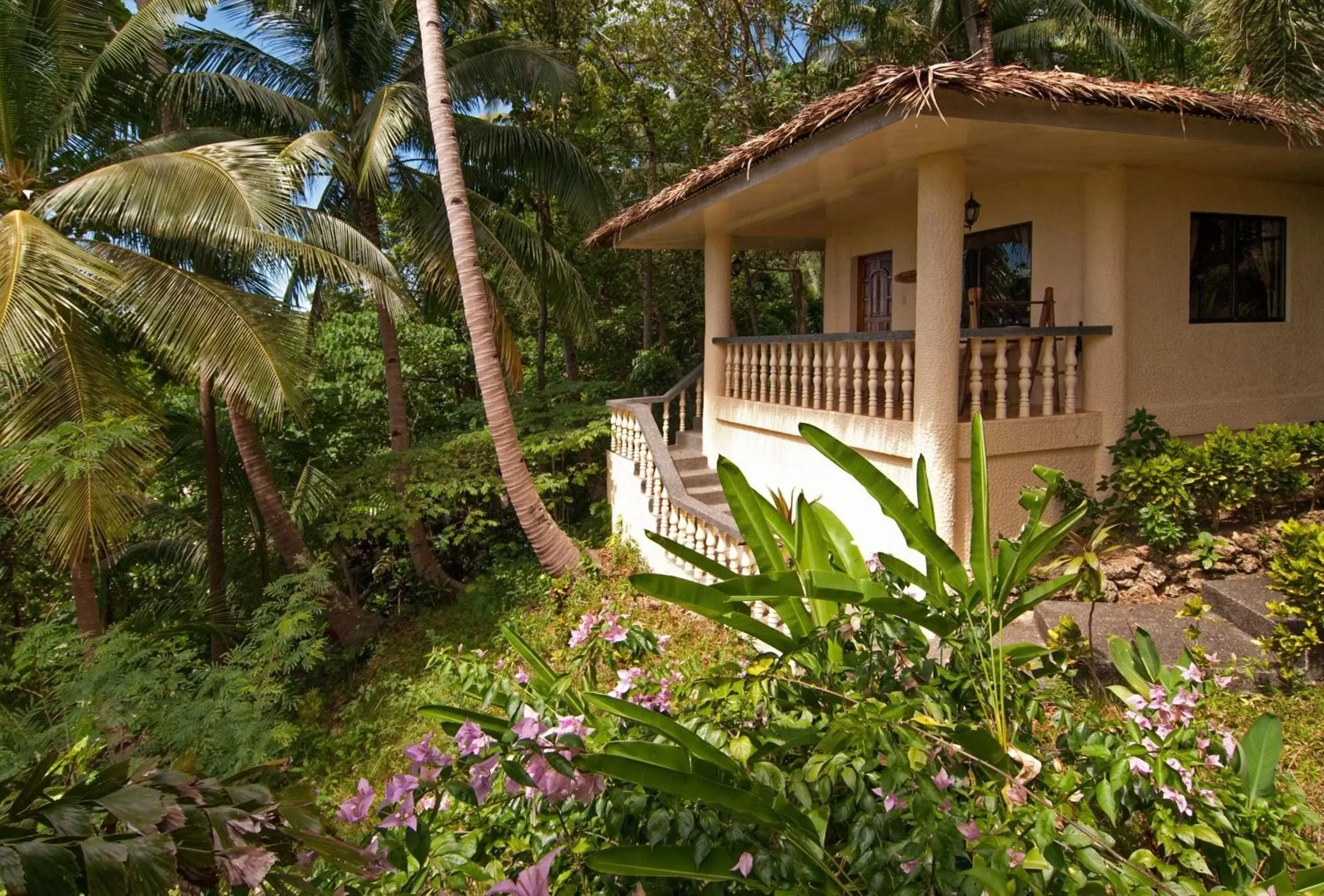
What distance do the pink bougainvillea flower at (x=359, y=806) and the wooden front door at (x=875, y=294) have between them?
8740mm

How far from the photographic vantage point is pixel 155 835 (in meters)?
1.06

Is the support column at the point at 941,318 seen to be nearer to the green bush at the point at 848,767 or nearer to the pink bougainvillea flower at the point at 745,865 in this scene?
the green bush at the point at 848,767

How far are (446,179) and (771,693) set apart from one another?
281 inches

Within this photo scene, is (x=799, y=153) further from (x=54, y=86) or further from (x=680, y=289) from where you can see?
(x=680, y=289)

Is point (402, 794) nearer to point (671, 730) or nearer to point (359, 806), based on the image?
point (359, 806)

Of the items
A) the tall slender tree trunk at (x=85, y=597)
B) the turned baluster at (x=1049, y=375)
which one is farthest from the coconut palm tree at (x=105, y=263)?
the turned baluster at (x=1049, y=375)

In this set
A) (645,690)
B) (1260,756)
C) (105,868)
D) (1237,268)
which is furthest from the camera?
(1237,268)

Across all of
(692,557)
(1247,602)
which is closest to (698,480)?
(1247,602)

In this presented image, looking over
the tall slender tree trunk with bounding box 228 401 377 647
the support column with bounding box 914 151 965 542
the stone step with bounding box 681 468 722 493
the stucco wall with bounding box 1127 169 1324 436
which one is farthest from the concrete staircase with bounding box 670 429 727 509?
the tall slender tree trunk with bounding box 228 401 377 647

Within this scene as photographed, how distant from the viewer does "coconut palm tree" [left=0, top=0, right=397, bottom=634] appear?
6422mm

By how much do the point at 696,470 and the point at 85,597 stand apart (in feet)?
20.5

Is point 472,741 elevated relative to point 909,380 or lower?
lower

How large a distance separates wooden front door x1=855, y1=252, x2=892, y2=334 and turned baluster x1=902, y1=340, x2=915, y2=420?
3668 millimetres

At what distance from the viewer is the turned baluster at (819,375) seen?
279 inches
